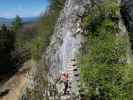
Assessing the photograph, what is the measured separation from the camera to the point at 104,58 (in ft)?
34.1

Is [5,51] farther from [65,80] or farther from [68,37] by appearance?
[65,80]

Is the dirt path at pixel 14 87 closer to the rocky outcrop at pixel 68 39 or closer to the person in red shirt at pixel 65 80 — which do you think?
the rocky outcrop at pixel 68 39

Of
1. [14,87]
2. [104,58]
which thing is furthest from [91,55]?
[14,87]

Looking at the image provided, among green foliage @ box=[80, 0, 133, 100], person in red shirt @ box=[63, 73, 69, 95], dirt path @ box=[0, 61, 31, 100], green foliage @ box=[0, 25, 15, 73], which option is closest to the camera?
green foliage @ box=[80, 0, 133, 100]

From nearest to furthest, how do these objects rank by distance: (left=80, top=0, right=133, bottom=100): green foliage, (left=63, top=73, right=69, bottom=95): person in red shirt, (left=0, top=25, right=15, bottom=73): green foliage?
(left=80, top=0, right=133, bottom=100): green foliage, (left=63, top=73, right=69, bottom=95): person in red shirt, (left=0, top=25, right=15, bottom=73): green foliage

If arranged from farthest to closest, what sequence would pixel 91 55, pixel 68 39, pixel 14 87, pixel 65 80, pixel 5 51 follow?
pixel 5 51
pixel 14 87
pixel 68 39
pixel 91 55
pixel 65 80

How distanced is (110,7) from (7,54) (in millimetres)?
21905

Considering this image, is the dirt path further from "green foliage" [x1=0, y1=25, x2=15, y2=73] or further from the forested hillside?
the forested hillside

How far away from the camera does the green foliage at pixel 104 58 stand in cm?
999

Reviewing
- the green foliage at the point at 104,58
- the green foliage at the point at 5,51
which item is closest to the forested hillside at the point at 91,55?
the green foliage at the point at 104,58

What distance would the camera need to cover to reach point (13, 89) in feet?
83.0

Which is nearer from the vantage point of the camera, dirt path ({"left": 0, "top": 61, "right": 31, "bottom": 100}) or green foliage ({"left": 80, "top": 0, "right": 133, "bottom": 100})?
green foliage ({"left": 80, "top": 0, "right": 133, "bottom": 100})

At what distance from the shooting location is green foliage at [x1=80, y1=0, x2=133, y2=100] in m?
9.99

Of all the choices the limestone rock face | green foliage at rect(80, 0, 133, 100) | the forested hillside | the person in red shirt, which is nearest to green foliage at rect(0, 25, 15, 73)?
the forested hillside
